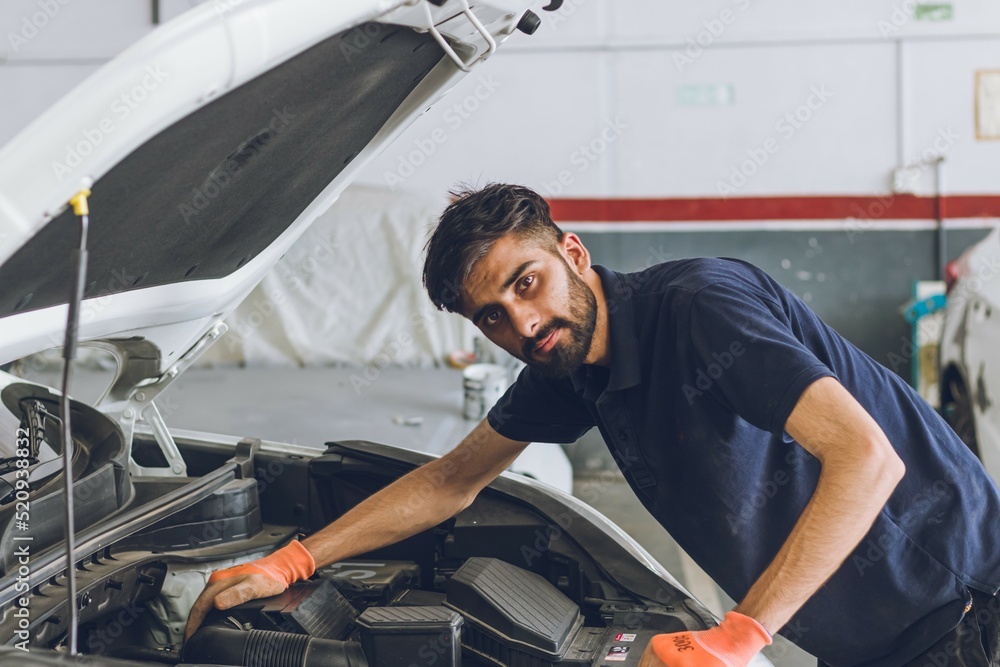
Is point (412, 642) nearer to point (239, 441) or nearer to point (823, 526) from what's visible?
point (823, 526)

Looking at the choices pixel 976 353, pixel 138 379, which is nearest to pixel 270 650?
pixel 138 379

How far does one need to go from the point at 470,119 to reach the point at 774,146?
159 centimetres

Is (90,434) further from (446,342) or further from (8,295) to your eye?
(446,342)

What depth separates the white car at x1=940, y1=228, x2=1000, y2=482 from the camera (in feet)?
10.0

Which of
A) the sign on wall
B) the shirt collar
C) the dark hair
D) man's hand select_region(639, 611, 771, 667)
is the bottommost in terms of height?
the sign on wall

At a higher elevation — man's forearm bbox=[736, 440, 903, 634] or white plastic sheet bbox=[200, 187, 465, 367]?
man's forearm bbox=[736, 440, 903, 634]

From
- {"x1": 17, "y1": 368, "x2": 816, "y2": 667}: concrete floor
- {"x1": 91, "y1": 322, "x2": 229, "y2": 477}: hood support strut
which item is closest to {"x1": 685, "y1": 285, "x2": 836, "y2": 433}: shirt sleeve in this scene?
{"x1": 91, "y1": 322, "x2": 229, "y2": 477}: hood support strut

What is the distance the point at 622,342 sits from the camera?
4.95 ft

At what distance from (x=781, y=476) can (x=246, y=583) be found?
837 millimetres

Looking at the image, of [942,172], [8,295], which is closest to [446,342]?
[942,172]

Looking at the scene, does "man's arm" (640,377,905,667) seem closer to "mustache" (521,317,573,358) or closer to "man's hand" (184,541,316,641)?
"mustache" (521,317,573,358)

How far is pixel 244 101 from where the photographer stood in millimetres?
1092

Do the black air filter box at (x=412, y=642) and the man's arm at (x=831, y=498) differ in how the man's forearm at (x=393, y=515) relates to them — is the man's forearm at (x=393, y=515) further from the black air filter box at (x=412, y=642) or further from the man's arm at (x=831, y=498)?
the man's arm at (x=831, y=498)

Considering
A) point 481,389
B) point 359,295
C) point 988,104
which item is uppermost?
point 988,104
